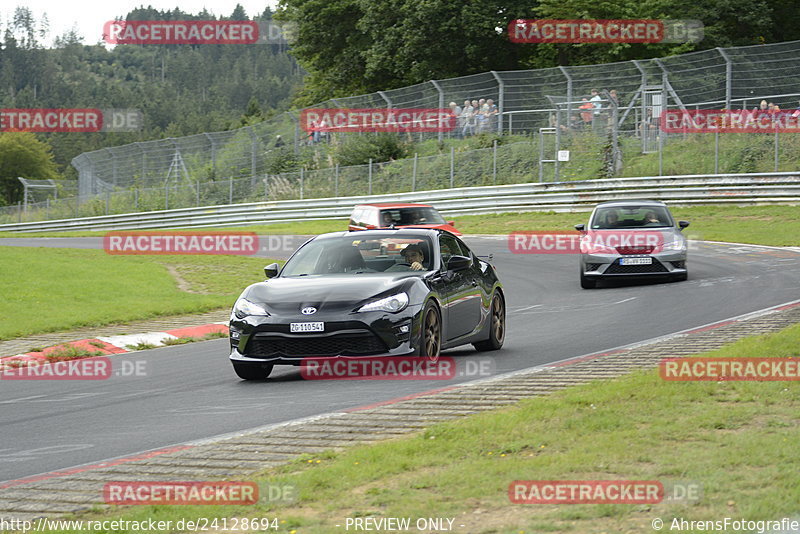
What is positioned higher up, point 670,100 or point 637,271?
point 670,100

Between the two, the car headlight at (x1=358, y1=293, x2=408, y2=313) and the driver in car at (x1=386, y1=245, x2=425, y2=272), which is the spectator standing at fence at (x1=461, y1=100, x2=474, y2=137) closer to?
the driver in car at (x1=386, y1=245, x2=425, y2=272)

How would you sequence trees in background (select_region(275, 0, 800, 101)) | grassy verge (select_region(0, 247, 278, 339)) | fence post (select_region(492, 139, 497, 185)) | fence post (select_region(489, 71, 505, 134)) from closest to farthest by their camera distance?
grassy verge (select_region(0, 247, 278, 339)) < fence post (select_region(492, 139, 497, 185)) < fence post (select_region(489, 71, 505, 134)) < trees in background (select_region(275, 0, 800, 101))

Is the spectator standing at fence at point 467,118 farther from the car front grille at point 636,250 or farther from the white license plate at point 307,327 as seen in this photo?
the white license plate at point 307,327

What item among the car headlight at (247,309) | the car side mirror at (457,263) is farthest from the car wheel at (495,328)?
the car headlight at (247,309)

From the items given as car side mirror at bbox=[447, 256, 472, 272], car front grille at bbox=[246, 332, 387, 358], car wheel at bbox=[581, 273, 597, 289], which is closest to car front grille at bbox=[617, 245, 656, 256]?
car wheel at bbox=[581, 273, 597, 289]

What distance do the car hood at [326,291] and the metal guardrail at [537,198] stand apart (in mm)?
24557

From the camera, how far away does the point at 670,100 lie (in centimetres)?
3641

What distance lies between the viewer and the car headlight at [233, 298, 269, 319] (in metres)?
10.9

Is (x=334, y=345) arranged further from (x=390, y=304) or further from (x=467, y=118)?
(x=467, y=118)

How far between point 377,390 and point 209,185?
132ft

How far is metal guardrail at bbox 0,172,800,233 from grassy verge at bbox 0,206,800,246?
35 cm

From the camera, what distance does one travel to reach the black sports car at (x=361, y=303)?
1073 cm

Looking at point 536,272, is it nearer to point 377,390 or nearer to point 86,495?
point 377,390

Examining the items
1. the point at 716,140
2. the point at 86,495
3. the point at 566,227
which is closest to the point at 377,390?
the point at 86,495
